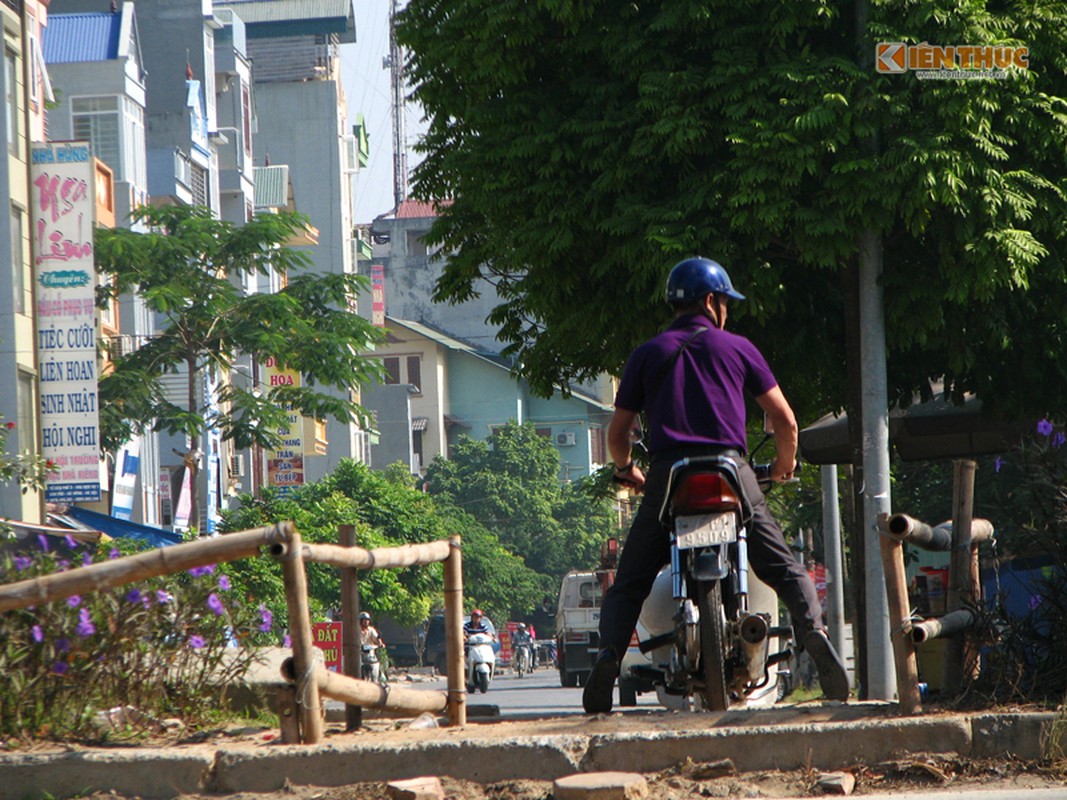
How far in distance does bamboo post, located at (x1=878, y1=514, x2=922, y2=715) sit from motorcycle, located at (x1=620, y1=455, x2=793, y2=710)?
18.5 inches

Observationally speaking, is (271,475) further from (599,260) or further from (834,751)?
(834,751)

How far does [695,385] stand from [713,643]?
91cm

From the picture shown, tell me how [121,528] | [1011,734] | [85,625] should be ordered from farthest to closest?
[121,528]
[85,625]
[1011,734]

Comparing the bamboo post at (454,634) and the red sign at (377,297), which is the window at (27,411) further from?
the red sign at (377,297)

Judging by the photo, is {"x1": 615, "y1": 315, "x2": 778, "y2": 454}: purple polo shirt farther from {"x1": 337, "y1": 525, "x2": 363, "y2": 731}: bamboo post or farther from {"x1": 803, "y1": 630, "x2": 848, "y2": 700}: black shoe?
{"x1": 337, "y1": 525, "x2": 363, "y2": 731}: bamboo post

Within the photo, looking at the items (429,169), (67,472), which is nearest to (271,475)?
(67,472)

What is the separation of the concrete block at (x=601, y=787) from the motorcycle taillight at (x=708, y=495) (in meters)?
1.23

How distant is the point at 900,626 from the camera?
5.28 metres

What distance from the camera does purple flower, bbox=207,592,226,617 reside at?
584 cm

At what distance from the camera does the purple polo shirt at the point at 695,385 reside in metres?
5.77

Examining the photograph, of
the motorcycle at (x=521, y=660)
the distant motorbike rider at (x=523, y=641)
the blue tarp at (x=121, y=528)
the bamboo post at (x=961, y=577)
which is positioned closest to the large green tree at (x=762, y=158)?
the bamboo post at (x=961, y=577)

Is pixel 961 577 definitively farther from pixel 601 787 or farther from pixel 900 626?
pixel 601 787

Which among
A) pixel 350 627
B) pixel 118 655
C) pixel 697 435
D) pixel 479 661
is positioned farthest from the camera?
pixel 479 661

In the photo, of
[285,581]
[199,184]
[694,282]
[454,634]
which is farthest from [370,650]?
[199,184]
